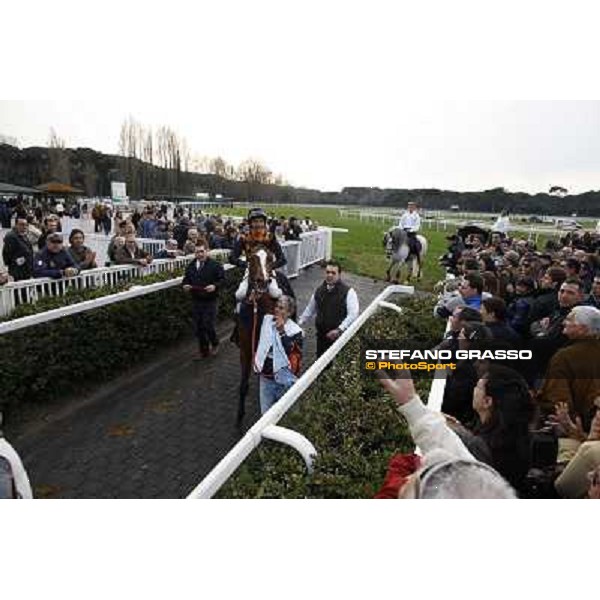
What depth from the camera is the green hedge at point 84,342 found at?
13.6ft

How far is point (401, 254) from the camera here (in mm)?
10117

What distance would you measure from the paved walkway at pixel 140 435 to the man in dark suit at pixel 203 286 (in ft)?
1.65

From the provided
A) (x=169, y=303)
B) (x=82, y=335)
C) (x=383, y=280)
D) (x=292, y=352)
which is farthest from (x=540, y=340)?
(x=383, y=280)

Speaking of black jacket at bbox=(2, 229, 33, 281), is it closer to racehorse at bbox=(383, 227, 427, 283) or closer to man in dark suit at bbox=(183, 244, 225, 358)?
man in dark suit at bbox=(183, 244, 225, 358)

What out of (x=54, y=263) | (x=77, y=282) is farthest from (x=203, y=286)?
(x=54, y=263)

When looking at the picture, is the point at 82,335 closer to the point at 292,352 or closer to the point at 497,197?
the point at 292,352

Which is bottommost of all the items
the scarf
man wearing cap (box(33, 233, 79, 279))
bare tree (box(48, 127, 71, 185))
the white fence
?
the scarf

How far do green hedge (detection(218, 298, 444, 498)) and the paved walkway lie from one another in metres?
1.15

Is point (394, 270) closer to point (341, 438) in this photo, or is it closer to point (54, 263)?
point (54, 263)

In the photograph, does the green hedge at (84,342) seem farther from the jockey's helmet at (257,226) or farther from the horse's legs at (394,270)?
the horse's legs at (394,270)

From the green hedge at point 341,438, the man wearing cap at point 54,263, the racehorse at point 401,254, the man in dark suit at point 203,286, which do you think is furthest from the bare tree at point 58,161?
the racehorse at point 401,254

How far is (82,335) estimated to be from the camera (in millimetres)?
4754

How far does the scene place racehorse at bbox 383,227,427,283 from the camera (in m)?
9.69

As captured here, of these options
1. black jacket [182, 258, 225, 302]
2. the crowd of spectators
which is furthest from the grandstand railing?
black jacket [182, 258, 225, 302]
